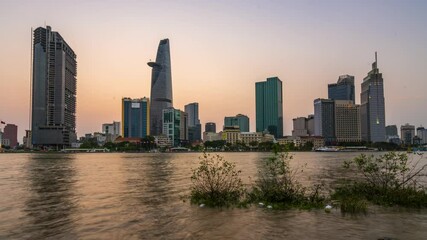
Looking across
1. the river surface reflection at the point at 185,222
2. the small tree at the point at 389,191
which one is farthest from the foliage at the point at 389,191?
the river surface reflection at the point at 185,222

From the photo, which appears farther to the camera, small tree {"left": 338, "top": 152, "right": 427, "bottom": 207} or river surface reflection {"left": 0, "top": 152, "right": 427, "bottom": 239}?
small tree {"left": 338, "top": 152, "right": 427, "bottom": 207}

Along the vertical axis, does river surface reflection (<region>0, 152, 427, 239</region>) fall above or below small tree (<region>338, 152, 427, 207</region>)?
below

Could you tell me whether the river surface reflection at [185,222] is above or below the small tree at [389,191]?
below

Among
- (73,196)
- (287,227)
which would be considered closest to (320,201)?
(287,227)

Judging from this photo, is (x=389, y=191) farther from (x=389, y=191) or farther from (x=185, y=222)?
(x=185, y=222)

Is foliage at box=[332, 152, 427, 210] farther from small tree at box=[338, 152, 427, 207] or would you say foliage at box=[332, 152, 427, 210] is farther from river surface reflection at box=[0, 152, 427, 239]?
river surface reflection at box=[0, 152, 427, 239]

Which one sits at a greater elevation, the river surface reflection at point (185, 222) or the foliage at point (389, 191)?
the foliage at point (389, 191)

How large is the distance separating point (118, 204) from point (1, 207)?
8329 mm

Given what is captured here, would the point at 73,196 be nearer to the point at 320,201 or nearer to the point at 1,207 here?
the point at 1,207

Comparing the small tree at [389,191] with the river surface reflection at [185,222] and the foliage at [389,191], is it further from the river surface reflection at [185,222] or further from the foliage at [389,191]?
the river surface reflection at [185,222]

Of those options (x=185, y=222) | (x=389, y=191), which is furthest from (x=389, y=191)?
(x=185, y=222)

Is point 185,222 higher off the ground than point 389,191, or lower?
lower

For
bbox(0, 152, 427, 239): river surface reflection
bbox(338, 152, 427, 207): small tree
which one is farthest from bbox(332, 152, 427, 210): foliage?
bbox(0, 152, 427, 239): river surface reflection

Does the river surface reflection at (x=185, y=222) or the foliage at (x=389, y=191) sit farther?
the foliage at (x=389, y=191)
